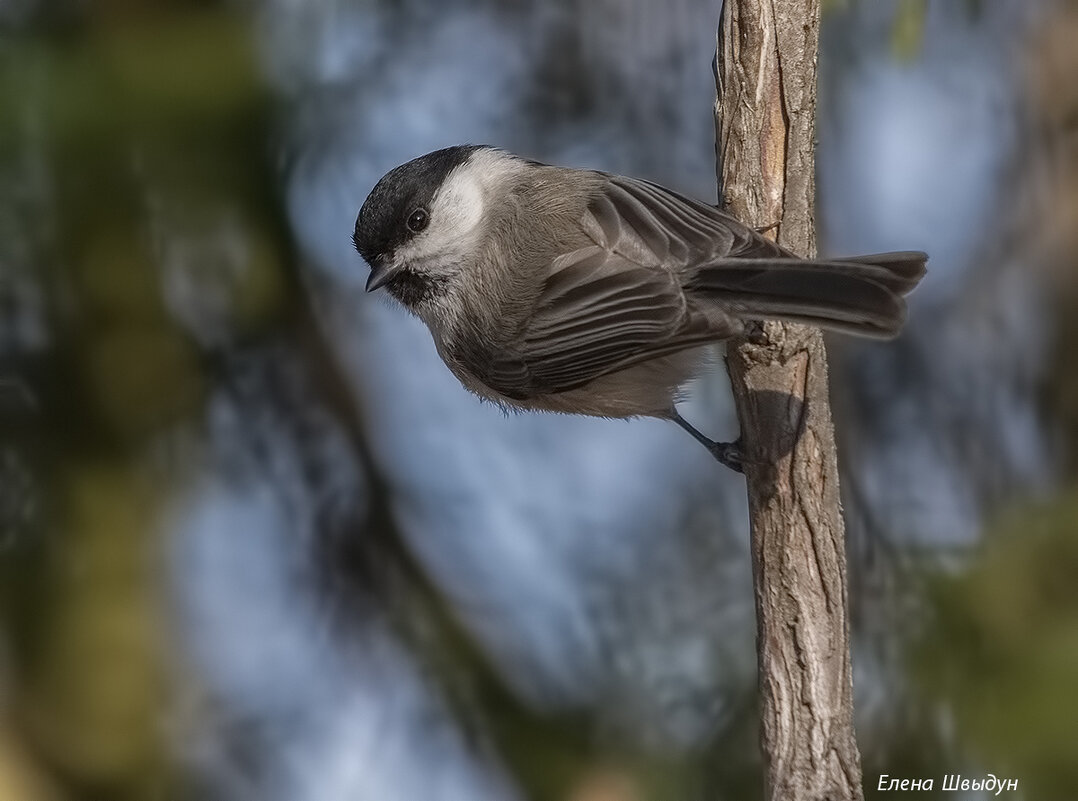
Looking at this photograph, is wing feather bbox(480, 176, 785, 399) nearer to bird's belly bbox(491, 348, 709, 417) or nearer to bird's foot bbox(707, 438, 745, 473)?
bird's belly bbox(491, 348, 709, 417)

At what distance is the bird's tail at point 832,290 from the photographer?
188 centimetres

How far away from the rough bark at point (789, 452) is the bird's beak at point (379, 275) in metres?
0.74

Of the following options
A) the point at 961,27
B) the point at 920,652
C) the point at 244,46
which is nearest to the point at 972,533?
the point at 920,652

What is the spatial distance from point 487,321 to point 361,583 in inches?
38.1

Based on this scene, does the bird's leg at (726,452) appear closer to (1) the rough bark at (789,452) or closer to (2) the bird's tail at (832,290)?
(1) the rough bark at (789,452)

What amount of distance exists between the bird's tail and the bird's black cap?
75cm

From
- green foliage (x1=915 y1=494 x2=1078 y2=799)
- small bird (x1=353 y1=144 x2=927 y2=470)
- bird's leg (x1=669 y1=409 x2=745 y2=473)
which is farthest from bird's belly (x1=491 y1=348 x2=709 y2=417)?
green foliage (x1=915 y1=494 x2=1078 y2=799)

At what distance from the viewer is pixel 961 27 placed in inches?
127

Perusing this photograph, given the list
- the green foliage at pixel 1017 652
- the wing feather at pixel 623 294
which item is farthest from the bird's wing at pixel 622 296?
the green foliage at pixel 1017 652

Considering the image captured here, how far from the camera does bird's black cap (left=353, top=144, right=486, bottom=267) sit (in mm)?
2445

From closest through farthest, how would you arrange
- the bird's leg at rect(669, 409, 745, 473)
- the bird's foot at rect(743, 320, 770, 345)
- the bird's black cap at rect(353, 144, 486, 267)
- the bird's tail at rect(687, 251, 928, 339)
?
the bird's tail at rect(687, 251, 928, 339)
the bird's foot at rect(743, 320, 770, 345)
the bird's leg at rect(669, 409, 745, 473)
the bird's black cap at rect(353, 144, 486, 267)

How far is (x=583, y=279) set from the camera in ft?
7.52

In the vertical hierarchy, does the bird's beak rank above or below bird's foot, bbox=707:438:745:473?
above

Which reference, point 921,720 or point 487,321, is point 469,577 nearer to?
point 487,321
